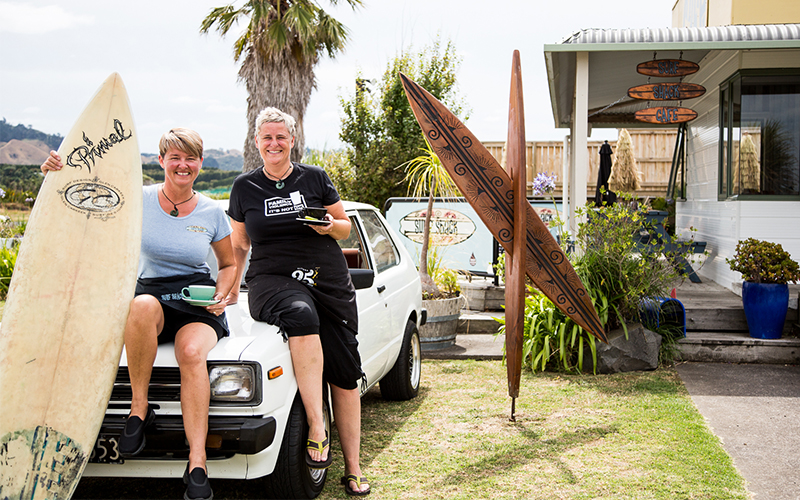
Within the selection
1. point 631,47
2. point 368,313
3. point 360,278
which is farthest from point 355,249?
point 631,47

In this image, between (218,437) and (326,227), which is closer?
(218,437)

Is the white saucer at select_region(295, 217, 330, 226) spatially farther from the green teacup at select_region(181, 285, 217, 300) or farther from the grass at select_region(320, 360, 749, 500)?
the grass at select_region(320, 360, 749, 500)

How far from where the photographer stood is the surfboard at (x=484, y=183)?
5012mm

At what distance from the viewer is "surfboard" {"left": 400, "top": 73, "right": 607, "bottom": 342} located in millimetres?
5012

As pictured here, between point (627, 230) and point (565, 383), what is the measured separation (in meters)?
1.57

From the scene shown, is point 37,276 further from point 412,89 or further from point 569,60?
point 569,60

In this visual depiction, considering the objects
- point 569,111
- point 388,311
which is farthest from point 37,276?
point 569,111

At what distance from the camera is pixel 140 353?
3.09 metres

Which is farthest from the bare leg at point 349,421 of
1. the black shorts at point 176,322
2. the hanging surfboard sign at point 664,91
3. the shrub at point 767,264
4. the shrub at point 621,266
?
the hanging surfboard sign at point 664,91

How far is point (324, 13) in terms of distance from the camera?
51.8 feet

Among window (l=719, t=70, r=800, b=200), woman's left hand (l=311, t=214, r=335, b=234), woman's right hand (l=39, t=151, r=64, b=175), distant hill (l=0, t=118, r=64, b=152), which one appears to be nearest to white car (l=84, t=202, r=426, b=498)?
woman's left hand (l=311, t=214, r=335, b=234)

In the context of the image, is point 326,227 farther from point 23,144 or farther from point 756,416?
point 23,144

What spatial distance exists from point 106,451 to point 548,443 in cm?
279

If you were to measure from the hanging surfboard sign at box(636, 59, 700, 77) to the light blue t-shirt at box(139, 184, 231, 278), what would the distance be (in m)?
6.07
